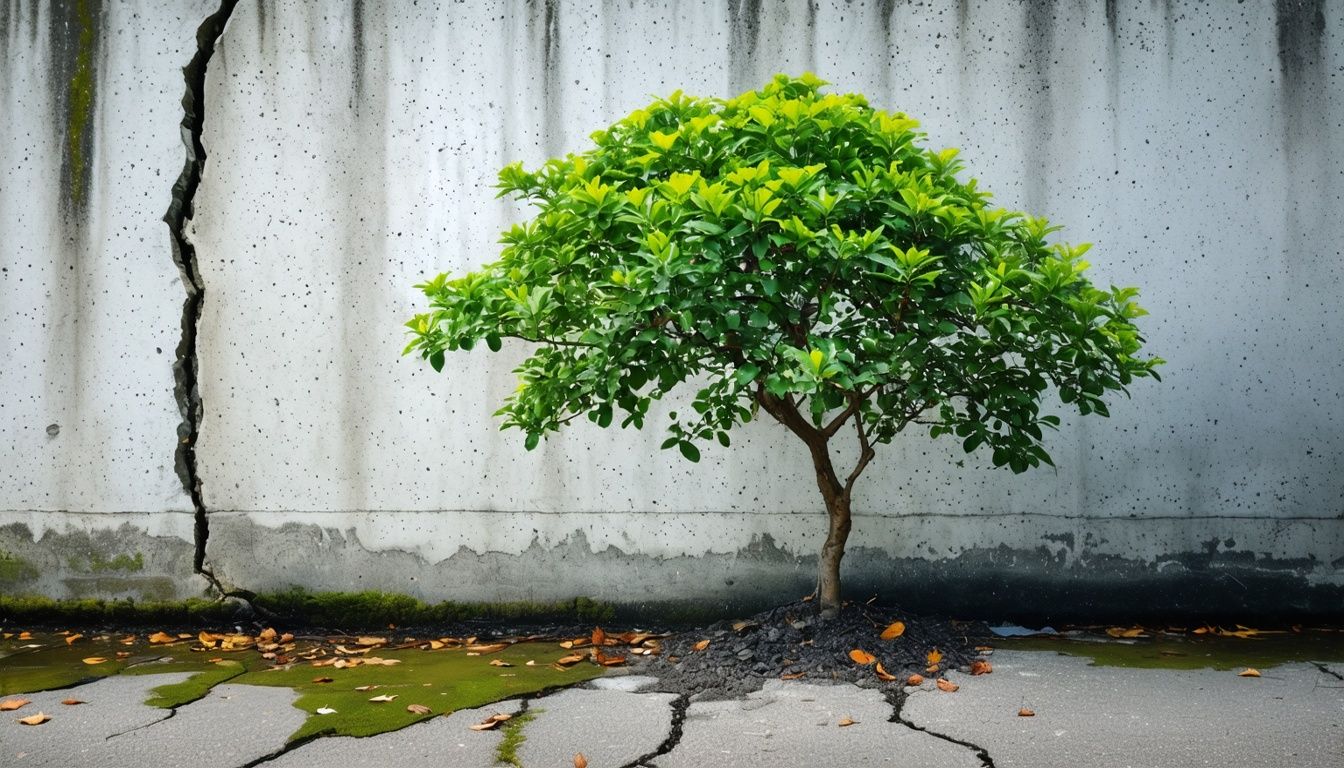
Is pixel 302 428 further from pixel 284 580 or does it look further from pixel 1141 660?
pixel 1141 660

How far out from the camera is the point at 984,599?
3.51 metres

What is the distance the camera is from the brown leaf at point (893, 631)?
3006 mm

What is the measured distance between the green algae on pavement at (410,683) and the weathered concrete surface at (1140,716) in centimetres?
113

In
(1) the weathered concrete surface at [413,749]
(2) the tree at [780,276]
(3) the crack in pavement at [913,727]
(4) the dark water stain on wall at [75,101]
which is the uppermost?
(4) the dark water stain on wall at [75,101]

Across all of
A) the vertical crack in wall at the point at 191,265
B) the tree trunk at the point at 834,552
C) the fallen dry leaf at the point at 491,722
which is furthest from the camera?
the vertical crack in wall at the point at 191,265

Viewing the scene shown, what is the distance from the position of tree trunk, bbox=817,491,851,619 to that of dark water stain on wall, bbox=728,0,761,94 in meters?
1.58

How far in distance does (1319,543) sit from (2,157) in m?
5.11

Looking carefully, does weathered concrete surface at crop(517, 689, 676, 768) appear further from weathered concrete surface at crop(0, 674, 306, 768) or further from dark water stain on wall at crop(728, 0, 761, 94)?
dark water stain on wall at crop(728, 0, 761, 94)

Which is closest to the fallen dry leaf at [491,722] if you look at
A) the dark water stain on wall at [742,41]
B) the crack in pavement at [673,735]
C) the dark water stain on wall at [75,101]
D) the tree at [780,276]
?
the crack in pavement at [673,735]

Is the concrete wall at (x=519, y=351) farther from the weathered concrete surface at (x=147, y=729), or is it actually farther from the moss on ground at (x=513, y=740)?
the moss on ground at (x=513, y=740)

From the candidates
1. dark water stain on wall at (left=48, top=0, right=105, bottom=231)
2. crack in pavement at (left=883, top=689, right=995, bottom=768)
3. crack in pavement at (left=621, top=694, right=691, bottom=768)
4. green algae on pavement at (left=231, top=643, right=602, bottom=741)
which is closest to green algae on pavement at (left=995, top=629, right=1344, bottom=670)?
crack in pavement at (left=883, top=689, right=995, bottom=768)

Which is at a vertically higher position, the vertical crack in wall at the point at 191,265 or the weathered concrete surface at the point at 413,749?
the vertical crack in wall at the point at 191,265

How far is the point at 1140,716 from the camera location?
95.5 inches

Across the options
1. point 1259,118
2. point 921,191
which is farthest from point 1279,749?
point 1259,118
